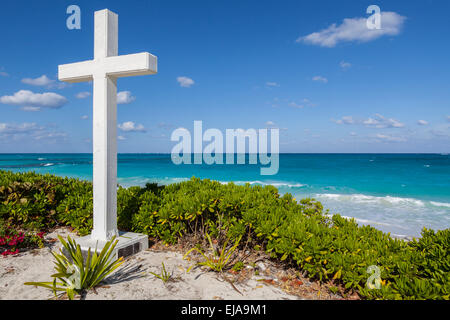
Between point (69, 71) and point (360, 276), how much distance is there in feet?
16.2

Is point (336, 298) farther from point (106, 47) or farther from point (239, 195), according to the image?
point (106, 47)

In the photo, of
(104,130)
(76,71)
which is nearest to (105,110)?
(104,130)

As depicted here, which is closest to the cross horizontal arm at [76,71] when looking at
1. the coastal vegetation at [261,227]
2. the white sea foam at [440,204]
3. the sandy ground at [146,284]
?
the coastal vegetation at [261,227]

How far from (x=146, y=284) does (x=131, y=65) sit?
295 cm

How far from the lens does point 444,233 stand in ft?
9.64

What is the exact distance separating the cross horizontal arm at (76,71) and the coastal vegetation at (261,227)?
2.17m

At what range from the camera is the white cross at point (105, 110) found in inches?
153

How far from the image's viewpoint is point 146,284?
10.3 feet

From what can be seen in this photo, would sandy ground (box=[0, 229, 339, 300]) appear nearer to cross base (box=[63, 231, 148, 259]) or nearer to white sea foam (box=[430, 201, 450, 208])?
cross base (box=[63, 231, 148, 259])

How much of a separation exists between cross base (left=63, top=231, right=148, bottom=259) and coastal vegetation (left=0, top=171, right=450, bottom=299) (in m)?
0.29

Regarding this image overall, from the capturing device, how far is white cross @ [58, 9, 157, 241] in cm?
389

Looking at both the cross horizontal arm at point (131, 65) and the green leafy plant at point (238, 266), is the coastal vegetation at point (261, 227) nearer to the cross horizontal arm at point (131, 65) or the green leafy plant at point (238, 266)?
the green leafy plant at point (238, 266)

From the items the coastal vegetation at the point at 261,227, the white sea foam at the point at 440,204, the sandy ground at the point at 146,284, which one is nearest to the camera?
the coastal vegetation at the point at 261,227
